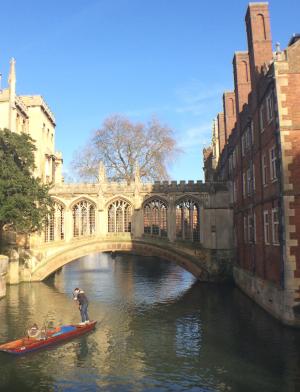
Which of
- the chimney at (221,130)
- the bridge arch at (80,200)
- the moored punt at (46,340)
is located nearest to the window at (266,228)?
the moored punt at (46,340)

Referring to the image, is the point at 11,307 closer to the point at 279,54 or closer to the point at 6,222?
the point at 6,222

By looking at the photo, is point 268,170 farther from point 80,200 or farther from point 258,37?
point 80,200

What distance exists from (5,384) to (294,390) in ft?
30.9

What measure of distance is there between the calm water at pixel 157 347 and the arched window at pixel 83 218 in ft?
27.7

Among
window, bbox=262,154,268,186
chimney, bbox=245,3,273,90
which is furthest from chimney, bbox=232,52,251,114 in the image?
window, bbox=262,154,268,186

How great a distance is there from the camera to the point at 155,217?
36.3 metres

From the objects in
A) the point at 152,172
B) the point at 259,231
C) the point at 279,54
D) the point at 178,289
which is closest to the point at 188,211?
the point at 178,289

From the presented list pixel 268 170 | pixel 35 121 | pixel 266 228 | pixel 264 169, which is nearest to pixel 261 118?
pixel 264 169

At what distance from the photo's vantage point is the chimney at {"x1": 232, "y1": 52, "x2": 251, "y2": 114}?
29.4 metres

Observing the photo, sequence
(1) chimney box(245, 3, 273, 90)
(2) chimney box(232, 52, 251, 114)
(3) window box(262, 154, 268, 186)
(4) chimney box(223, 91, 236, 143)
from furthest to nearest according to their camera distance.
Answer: (4) chimney box(223, 91, 236, 143) < (2) chimney box(232, 52, 251, 114) < (1) chimney box(245, 3, 273, 90) < (3) window box(262, 154, 268, 186)

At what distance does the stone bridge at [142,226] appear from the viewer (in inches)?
1377

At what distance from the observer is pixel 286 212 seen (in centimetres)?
1825

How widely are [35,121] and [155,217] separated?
57.0 ft

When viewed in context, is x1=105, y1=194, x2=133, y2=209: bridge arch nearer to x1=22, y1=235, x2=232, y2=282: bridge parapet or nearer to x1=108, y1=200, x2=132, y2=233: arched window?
x1=108, y1=200, x2=132, y2=233: arched window
